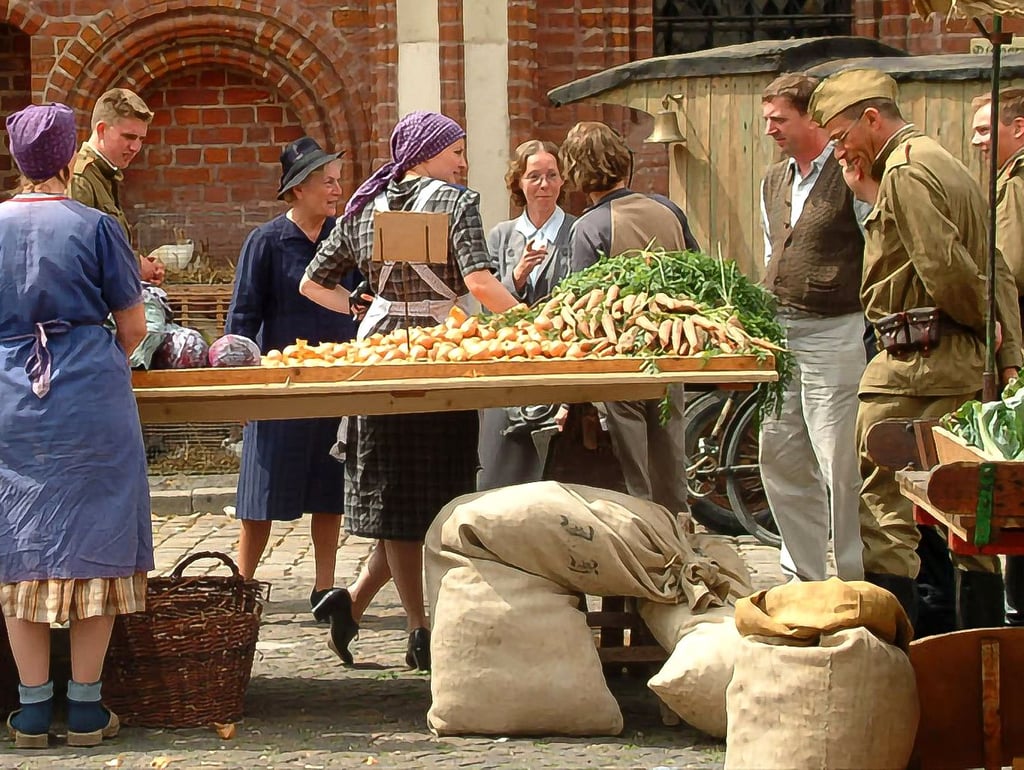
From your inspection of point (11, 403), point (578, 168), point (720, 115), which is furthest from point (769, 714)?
point (720, 115)

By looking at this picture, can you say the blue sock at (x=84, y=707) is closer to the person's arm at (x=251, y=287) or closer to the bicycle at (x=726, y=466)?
the person's arm at (x=251, y=287)

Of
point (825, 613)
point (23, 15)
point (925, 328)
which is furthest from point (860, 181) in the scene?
point (23, 15)

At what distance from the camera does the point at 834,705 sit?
15.3ft

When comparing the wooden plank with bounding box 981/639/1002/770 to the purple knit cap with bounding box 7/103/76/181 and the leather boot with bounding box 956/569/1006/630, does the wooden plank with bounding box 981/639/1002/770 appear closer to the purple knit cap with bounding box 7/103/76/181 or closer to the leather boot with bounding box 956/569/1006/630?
the leather boot with bounding box 956/569/1006/630

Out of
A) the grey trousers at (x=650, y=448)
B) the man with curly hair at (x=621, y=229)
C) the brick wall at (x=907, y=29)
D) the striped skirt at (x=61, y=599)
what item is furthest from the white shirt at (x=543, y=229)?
the brick wall at (x=907, y=29)

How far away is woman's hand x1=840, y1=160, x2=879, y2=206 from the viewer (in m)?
6.25

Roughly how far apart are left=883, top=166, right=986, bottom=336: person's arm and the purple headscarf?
5.43ft

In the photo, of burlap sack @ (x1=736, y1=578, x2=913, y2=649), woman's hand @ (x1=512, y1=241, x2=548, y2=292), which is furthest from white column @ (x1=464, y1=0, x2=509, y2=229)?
burlap sack @ (x1=736, y1=578, x2=913, y2=649)

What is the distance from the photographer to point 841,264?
704 cm

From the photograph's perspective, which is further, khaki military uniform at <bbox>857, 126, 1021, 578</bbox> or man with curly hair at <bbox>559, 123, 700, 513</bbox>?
man with curly hair at <bbox>559, 123, 700, 513</bbox>

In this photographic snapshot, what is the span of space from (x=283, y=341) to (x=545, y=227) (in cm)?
164

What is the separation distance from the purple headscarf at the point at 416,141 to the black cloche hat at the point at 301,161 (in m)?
0.60

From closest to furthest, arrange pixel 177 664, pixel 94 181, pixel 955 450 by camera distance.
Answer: pixel 955 450 → pixel 177 664 → pixel 94 181

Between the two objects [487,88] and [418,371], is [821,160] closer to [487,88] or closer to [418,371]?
[418,371]
